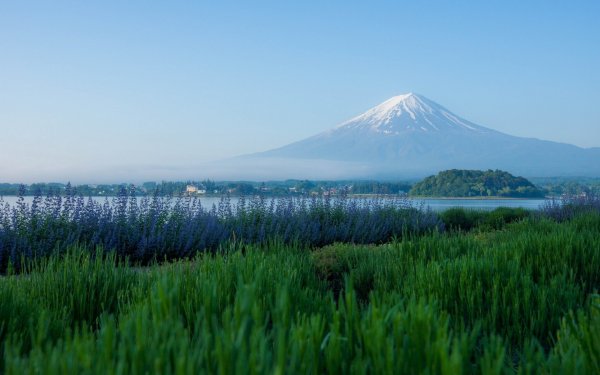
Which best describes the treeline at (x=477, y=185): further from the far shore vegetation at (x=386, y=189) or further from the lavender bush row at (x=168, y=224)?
the lavender bush row at (x=168, y=224)

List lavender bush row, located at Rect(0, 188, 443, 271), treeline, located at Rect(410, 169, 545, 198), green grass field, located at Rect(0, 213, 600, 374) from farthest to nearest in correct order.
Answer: treeline, located at Rect(410, 169, 545, 198), lavender bush row, located at Rect(0, 188, 443, 271), green grass field, located at Rect(0, 213, 600, 374)

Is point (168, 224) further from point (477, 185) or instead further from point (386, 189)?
Answer: point (477, 185)

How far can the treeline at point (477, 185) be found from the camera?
24.0 metres

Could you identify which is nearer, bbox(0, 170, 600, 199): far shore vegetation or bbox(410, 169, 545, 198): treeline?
bbox(0, 170, 600, 199): far shore vegetation

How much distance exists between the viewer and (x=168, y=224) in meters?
8.58

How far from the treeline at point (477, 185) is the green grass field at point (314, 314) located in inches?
716

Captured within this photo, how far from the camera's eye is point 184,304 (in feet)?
9.32

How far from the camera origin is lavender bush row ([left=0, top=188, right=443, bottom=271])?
763 centimetres

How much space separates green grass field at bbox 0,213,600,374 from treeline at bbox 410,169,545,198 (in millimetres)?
18183

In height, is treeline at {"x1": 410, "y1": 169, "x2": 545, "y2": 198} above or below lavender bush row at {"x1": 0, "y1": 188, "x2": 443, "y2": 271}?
above

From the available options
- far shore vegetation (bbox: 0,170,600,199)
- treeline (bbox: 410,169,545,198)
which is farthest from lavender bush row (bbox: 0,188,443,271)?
treeline (bbox: 410,169,545,198)

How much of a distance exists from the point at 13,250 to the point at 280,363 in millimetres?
6663

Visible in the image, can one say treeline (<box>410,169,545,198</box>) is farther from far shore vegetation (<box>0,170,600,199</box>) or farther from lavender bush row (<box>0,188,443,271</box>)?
lavender bush row (<box>0,188,443,271</box>)

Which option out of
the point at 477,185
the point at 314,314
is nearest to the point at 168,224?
the point at 314,314
